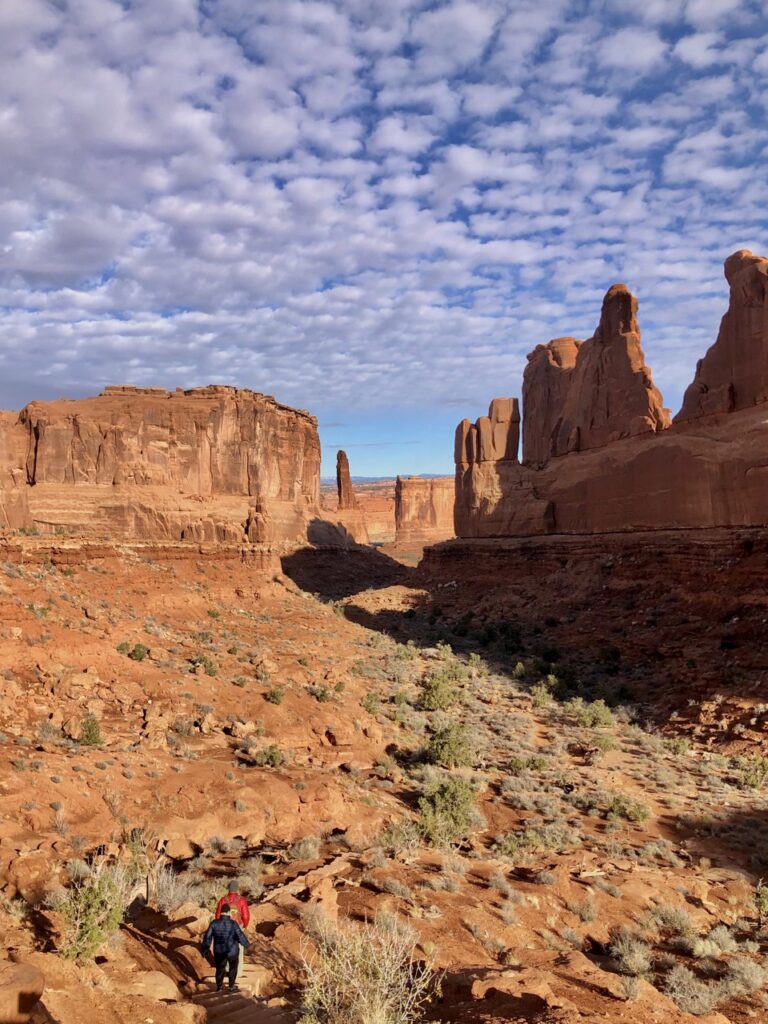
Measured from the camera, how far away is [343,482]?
65062 mm

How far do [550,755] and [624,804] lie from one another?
3.49 metres

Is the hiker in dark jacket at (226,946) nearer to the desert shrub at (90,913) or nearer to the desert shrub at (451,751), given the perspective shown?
the desert shrub at (90,913)

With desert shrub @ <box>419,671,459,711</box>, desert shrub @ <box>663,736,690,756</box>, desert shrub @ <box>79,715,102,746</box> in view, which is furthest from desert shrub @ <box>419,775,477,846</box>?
desert shrub @ <box>79,715,102,746</box>

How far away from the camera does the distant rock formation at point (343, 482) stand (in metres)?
64.5

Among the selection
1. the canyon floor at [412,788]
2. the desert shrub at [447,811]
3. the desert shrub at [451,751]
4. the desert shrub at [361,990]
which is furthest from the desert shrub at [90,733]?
the desert shrub at [361,990]

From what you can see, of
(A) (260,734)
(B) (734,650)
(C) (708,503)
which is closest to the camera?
(A) (260,734)

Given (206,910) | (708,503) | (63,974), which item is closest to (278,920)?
(206,910)

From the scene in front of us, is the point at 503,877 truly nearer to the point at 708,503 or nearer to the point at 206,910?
the point at 206,910

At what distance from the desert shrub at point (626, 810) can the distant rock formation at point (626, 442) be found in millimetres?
13163

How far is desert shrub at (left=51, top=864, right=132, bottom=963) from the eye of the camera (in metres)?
5.23

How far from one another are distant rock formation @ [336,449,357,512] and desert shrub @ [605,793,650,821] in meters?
52.7

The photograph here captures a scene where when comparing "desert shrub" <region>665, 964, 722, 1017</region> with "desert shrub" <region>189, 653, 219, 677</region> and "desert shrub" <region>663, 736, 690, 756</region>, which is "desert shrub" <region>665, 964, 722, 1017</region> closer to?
"desert shrub" <region>663, 736, 690, 756</region>

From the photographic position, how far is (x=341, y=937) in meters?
5.80

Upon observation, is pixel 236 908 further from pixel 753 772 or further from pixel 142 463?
pixel 142 463
